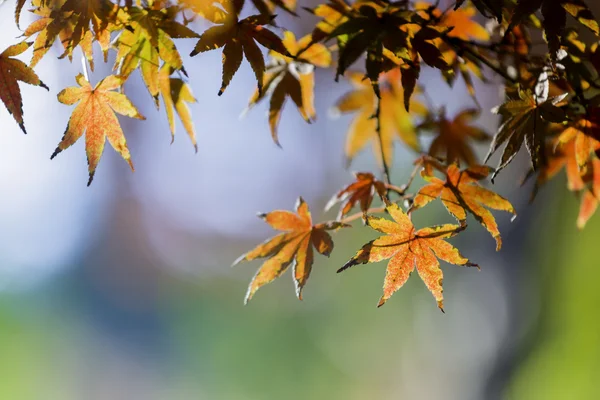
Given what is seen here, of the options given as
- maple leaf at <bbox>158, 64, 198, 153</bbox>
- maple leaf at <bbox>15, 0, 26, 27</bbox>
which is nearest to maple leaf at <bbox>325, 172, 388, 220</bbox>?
maple leaf at <bbox>158, 64, 198, 153</bbox>

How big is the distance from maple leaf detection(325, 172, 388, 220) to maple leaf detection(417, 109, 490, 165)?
0.38 metres

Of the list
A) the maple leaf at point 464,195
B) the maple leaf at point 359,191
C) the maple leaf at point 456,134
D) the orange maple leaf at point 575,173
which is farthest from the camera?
the maple leaf at point 456,134

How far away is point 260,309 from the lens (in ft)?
24.1

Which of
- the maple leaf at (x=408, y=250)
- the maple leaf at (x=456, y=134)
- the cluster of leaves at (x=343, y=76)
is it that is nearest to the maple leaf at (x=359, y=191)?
the cluster of leaves at (x=343, y=76)

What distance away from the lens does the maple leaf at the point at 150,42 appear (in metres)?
0.72

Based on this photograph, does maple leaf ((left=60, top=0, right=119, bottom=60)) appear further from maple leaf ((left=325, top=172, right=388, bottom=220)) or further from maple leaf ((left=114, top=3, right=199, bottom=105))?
maple leaf ((left=325, top=172, right=388, bottom=220))

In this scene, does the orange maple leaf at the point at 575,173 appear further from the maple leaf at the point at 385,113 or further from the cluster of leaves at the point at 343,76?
the maple leaf at the point at 385,113

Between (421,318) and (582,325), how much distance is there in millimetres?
3863

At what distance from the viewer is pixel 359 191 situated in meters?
0.91

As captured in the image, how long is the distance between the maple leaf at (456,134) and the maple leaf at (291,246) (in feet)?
1.62

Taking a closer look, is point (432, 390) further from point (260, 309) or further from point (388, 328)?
point (260, 309)

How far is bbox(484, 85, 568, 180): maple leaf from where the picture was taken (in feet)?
2.39

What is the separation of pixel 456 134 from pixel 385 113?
0.20 metres

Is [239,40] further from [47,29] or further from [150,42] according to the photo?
[47,29]
